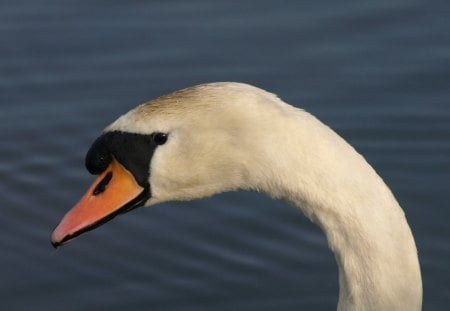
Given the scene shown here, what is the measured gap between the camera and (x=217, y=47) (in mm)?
10688

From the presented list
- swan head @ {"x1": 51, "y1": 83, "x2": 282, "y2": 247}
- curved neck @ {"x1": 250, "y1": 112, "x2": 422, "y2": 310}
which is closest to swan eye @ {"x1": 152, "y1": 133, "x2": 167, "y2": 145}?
swan head @ {"x1": 51, "y1": 83, "x2": 282, "y2": 247}

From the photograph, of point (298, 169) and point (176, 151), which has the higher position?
point (176, 151)

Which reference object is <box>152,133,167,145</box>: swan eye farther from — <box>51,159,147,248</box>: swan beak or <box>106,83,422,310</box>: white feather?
<box>51,159,147,248</box>: swan beak

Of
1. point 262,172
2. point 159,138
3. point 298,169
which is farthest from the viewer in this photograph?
point 159,138

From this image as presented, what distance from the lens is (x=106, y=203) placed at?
6.67 metres

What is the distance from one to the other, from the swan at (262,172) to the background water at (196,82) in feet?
7.27

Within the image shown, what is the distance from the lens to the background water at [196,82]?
889 cm

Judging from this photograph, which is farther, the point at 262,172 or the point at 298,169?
the point at 262,172

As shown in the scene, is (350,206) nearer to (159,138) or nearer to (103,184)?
(159,138)

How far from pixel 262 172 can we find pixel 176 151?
54 centimetres

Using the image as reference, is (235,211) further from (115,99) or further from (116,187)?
(116,187)

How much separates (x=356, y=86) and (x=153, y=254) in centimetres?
205

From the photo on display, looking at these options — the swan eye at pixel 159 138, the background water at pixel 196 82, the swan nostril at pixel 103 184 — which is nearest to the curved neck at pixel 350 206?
the swan eye at pixel 159 138

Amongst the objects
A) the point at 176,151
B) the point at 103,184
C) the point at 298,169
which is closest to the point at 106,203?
the point at 103,184
